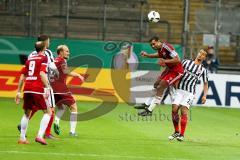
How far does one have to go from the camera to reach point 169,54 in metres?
16.9

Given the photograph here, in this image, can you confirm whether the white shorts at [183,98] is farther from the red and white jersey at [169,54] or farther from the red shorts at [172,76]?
the red and white jersey at [169,54]

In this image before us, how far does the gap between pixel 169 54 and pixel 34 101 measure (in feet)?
13.4

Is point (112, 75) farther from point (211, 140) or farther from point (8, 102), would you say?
point (211, 140)

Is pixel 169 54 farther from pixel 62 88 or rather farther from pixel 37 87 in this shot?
pixel 37 87

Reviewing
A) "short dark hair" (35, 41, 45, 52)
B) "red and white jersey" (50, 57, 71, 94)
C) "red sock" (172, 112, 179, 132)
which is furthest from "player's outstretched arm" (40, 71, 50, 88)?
"red sock" (172, 112, 179, 132)

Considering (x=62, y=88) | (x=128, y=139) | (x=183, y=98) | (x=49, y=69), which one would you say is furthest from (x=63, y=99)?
(x=183, y=98)

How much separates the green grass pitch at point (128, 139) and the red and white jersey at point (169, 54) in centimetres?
169

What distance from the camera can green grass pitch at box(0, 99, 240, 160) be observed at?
13242 mm

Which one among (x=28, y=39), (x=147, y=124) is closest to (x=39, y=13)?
(x=28, y=39)

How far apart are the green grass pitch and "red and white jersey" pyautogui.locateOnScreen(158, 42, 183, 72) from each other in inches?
66.7

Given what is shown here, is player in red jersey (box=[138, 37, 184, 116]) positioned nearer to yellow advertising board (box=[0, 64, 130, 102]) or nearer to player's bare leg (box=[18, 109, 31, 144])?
player's bare leg (box=[18, 109, 31, 144])

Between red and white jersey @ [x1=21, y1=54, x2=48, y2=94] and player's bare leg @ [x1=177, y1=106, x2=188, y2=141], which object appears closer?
red and white jersey @ [x1=21, y1=54, x2=48, y2=94]

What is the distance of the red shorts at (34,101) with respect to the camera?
1409cm

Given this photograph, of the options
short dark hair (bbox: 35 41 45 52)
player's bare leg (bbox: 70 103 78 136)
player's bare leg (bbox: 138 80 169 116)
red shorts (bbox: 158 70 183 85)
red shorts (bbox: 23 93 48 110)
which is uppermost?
short dark hair (bbox: 35 41 45 52)
